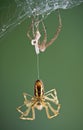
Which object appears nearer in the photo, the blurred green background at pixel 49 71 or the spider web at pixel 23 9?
the spider web at pixel 23 9

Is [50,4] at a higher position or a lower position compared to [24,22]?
lower

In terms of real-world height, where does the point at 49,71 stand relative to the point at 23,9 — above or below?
below

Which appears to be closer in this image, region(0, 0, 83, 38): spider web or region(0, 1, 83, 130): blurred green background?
region(0, 0, 83, 38): spider web

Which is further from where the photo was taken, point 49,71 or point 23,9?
point 49,71

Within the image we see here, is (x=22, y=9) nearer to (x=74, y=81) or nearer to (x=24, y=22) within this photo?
(x=24, y=22)

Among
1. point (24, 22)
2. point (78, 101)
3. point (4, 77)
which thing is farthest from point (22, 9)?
point (78, 101)
